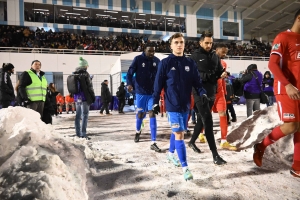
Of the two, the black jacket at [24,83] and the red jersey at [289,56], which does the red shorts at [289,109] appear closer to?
the red jersey at [289,56]

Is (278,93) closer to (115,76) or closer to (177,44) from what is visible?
(177,44)

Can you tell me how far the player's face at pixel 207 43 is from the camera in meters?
3.56

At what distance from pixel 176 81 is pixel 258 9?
28483 millimetres

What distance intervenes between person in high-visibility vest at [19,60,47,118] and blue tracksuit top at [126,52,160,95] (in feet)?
6.25

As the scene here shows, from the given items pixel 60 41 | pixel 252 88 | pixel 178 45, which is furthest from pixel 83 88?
pixel 60 41

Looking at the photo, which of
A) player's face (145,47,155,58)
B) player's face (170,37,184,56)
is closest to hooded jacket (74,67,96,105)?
player's face (145,47,155,58)

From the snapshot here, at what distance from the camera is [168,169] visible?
3.06 meters

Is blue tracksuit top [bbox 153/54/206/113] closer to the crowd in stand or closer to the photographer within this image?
the photographer

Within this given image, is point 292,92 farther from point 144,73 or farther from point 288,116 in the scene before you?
point 144,73

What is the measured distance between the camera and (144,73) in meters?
4.70

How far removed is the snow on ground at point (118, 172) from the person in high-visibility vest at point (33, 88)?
1.68 metres

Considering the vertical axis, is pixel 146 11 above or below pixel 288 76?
above

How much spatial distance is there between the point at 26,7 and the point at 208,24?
62.1ft

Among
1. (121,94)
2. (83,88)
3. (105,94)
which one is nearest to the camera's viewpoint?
(83,88)
